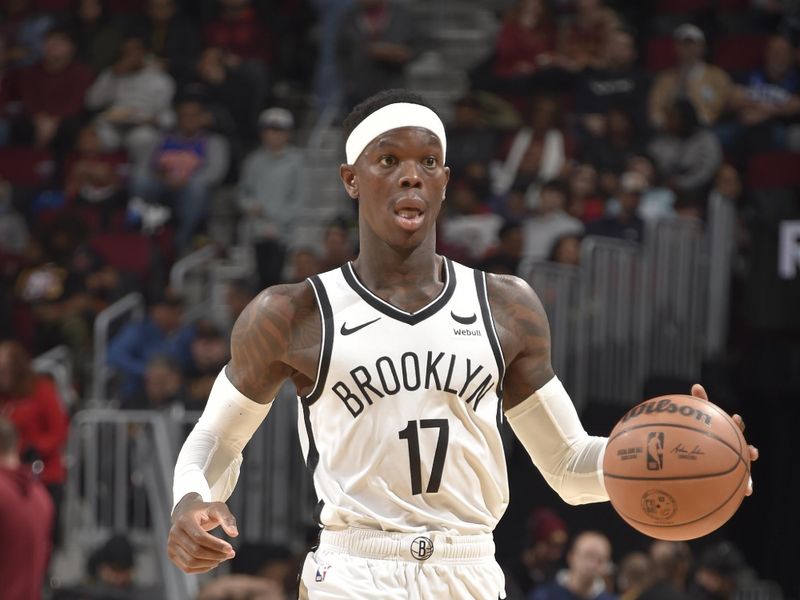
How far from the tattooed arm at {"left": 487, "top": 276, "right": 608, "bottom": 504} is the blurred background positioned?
3.57 meters

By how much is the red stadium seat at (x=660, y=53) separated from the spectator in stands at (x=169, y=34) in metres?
4.51

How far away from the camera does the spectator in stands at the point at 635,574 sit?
29.2 feet

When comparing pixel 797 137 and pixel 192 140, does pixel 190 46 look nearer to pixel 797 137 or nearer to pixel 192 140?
pixel 192 140

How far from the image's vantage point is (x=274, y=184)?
13359 millimetres

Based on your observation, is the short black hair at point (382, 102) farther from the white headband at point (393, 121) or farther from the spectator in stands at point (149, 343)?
the spectator in stands at point (149, 343)

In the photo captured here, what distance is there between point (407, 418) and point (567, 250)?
6.53 meters

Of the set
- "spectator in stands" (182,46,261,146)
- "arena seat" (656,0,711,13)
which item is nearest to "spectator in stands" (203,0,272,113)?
"spectator in stands" (182,46,261,146)

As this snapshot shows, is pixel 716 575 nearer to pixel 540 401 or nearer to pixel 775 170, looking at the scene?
pixel 775 170

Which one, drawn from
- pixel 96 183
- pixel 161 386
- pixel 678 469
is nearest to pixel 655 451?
pixel 678 469

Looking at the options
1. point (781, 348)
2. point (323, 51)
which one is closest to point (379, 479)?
point (781, 348)

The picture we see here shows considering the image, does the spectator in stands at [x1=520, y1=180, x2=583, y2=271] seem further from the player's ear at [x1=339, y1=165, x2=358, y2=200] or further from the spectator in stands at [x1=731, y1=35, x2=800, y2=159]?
the player's ear at [x1=339, y1=165, x2=358, y2=200]

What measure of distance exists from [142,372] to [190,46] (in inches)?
185

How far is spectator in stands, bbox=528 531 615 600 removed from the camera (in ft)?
28.7

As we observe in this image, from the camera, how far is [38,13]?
653 inches
